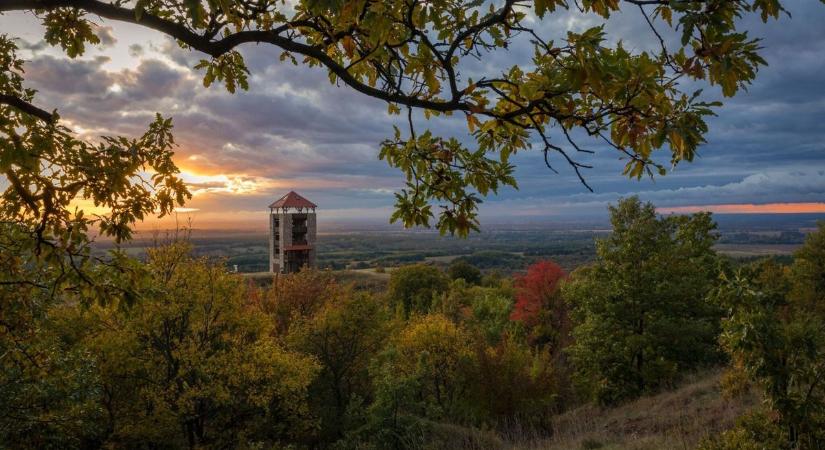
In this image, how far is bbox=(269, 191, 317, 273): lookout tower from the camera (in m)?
69.5

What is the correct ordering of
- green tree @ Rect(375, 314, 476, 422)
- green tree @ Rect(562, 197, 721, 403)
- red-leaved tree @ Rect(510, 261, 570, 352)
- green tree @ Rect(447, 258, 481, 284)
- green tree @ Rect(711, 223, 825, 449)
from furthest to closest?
green tree @ Rect(447, 258, 481, 284) < red-leaved tree @ Rect(510, 261, 570, 352) < green tree @ Rect(375, 314, 476, 422) < green tree @ Rect(562, 197, 721, 403) < green tree @ Rect(711, 223, 825, 449)

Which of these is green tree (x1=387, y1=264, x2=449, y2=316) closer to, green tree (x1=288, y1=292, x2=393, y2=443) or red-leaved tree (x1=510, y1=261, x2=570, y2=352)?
red-leaved tree (x1=510, y1=261, x2=570, y2=352)

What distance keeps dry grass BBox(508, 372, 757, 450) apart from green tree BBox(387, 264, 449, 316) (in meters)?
37.1

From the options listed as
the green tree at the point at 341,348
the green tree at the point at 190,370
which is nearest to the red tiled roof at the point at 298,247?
the green tree at the point at 341,348

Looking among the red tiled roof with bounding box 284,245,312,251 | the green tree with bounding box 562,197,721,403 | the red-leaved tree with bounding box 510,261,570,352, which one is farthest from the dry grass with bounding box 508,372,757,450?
the red tiled roof with bounding box 284,245,312,251

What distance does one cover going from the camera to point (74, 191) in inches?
185

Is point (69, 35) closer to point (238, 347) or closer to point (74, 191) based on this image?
point (74, 191)

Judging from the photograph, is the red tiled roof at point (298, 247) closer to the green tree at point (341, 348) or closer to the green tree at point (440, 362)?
the green tree at point (341, 348)

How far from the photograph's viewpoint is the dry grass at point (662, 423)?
11539mm

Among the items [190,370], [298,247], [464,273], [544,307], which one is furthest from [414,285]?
[190,370]

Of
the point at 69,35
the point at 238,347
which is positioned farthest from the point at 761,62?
the point at 238,347

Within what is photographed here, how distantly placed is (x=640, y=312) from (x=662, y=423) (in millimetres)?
9460

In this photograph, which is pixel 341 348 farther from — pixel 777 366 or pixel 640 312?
pixel 777 366

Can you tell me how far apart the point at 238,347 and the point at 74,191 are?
17829 millimetres
